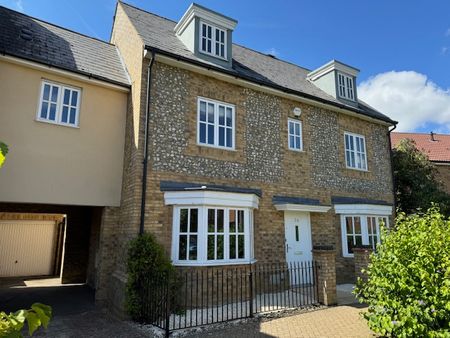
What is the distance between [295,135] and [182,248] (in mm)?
6191

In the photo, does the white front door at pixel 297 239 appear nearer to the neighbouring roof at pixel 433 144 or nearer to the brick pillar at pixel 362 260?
the brick pillar at pixel 362 260

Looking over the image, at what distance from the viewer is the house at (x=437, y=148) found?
2291 centimetres

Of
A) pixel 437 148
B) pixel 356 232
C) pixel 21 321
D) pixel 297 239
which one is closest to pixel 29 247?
pixel 297 239

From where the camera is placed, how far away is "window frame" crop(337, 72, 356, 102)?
587 inches

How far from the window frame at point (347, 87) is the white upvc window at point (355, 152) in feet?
7.04

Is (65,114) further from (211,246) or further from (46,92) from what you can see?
(211,246)

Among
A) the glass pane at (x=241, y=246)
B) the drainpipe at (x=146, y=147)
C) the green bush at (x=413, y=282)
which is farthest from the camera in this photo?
the glass pane at (x=241, y=246)

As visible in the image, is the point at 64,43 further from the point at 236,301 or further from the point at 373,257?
the point at 373,257

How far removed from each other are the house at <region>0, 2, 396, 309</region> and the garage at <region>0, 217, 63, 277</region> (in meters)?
5.01

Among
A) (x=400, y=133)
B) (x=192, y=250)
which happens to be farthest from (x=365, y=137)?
(x=400, y=133)

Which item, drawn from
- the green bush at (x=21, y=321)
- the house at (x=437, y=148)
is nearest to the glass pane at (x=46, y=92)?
the green bush at (x=21, y=321)

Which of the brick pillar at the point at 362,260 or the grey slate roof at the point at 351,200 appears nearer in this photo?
the brick pillar at the point at 362,260

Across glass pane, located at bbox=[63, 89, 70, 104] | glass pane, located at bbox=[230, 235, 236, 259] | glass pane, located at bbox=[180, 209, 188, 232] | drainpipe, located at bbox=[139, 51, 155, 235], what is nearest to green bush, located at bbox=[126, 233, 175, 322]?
drainpipe, located at bbox=[139, 51, 155, 235]

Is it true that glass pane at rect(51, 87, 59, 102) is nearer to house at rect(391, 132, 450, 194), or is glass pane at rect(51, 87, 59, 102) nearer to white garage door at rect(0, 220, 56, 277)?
white garage door at rect(0, 220, 56, 277)
